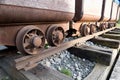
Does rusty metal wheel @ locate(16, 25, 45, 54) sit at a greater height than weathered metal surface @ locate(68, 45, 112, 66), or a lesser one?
greater

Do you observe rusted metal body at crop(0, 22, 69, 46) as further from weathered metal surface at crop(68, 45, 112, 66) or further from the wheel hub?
weathered metal surface at crop(68, 45, 112, 66)

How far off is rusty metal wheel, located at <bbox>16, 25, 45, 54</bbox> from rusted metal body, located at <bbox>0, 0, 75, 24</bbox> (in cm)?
13

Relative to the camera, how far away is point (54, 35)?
2.26m

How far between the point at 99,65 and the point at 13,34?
1542 mm

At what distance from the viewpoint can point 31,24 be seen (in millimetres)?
1930

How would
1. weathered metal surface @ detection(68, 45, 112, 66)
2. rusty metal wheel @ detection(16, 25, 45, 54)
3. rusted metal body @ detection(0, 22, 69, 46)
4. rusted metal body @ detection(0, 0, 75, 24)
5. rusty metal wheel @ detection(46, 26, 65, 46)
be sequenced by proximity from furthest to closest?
weathered metal surface @ detection(68, 45, 112, 66) → rusty metal wheel @ detection(46, 26, 65, 46) → rusty metal wheel @ detection(16, 25, 45, 54) → rusted metal body @ detection(0, 22, 69, 46) → rusted metal body @ detection(0, 0, 75, 24)

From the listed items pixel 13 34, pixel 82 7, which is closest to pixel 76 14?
pixel 82 7

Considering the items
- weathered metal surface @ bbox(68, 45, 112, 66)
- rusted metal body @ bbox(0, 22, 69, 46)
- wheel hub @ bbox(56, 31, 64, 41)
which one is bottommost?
weathered metal surface @ bbox(68, 45, 112, 66)

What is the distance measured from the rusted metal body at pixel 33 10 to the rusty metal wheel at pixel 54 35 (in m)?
0.16

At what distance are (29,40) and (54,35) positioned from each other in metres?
0.52

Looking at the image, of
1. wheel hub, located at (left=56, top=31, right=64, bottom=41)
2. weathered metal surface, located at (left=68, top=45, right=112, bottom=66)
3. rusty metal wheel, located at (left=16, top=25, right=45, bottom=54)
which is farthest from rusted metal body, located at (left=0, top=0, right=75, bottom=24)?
weathered metal surface, located at (left=68, top=45, right=112, bottom=66)

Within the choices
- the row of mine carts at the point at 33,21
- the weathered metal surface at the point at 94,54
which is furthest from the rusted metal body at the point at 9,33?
the weathered metal surface at the point at 94,54

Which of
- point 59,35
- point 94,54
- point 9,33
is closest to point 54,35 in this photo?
point 59,35

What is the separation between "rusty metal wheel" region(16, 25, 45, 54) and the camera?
176 centimetres
